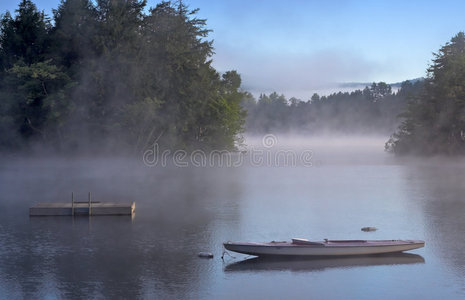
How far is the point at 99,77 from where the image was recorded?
4812 centimetres

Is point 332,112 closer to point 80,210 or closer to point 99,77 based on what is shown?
point 99,77

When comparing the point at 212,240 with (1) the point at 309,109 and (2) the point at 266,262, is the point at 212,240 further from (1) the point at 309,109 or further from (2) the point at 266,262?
(1) the point at 309,109

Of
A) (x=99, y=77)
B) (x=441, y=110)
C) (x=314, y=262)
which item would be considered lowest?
(x=314, y=262)

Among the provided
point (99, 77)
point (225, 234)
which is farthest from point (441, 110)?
point (225, 234)

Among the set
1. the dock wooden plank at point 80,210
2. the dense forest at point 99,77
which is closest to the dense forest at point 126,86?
the dense forest at point 99,77

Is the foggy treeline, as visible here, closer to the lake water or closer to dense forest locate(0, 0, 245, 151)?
dense forest locate(0, 0, 245, 151)

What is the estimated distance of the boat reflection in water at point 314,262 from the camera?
16078 millimetres

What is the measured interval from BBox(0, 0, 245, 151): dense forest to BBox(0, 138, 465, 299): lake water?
10856 millimetres

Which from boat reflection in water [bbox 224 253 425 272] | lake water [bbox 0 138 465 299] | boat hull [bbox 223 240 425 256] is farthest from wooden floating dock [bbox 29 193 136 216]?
boat reflection in water [bbox 224 253 425 272]

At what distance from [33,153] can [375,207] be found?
3772cm

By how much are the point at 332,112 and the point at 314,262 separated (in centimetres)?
12567

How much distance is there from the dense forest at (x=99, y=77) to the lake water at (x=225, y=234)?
10856mm

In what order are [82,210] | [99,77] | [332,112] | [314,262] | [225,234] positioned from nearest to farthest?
[314,262]
[225,234]
[82,210]
[99,77]
[332,112]

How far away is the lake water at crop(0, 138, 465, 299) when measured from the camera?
47.3 ft
